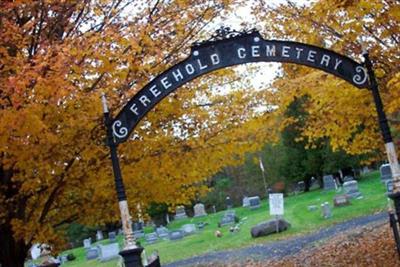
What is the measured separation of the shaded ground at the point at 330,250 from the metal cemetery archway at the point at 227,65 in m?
3.68

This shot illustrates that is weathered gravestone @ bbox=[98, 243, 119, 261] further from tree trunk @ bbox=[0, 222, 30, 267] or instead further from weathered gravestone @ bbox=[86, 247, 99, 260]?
tree trunk @ bbox=[0, 222, 30, 267]

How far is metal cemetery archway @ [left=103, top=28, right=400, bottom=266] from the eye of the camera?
8328 millimetres

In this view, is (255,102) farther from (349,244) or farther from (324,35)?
(349,244)

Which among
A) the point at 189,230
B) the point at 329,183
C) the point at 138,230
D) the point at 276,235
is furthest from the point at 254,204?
the point at 276,235

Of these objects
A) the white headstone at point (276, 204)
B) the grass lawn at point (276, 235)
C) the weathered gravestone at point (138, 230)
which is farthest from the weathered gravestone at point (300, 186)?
the white headstone at point (276, 204)

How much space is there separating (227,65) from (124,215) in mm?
2729

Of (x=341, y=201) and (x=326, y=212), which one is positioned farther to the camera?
(x=341, y=201)

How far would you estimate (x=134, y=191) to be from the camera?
1038cm

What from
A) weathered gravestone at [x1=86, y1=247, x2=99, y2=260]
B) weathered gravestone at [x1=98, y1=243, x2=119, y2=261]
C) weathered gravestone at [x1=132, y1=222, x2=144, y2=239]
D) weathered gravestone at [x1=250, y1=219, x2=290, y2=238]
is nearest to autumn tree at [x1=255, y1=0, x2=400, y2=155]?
weathered gravestone at [x1=250, y1=219, x2=290, y2=238]

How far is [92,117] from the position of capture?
856 centimetres

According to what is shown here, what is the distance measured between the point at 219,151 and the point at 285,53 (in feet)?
7.60

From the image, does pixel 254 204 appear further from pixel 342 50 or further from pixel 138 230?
pixel 342 50

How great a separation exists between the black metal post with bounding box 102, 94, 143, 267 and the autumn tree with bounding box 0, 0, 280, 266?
456 millimetres

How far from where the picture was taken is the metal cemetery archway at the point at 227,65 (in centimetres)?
833
